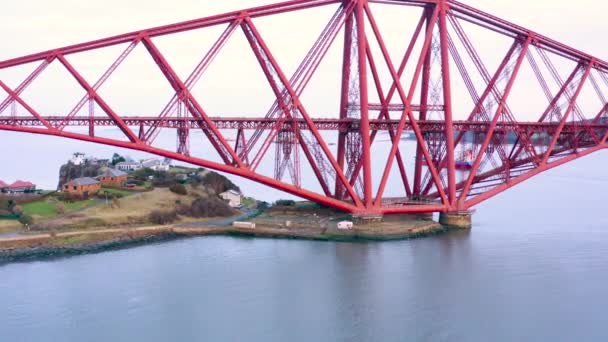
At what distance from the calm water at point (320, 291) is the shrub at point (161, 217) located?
270cm

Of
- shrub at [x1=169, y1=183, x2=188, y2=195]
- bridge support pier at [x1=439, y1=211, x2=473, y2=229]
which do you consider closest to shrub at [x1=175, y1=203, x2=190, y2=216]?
shrub at [x1=169, y1=183, x2=188, y2=195]

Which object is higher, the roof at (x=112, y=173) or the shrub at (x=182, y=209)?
the roof at (x=112, y=173)

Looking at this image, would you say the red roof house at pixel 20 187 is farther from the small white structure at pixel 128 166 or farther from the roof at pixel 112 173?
the small white structure at pixel 128 166

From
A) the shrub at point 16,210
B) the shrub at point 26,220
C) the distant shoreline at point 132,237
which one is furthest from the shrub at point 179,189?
the shrub at point 26,220

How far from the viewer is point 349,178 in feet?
100

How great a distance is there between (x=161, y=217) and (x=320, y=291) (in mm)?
12584

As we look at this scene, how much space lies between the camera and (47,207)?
101ft

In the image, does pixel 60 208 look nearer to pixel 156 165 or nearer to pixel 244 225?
pixel 244 225

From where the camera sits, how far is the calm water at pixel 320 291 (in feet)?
57.2

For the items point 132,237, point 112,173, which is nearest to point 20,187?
point 112,173

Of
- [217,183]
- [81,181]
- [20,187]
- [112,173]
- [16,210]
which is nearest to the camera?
[16,210]

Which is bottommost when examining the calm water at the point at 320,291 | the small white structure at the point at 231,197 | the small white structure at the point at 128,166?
the calm water at the point at 320,291

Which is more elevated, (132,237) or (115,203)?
(115,203)

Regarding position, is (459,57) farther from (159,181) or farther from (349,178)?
(159,181)
